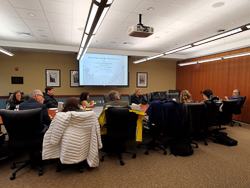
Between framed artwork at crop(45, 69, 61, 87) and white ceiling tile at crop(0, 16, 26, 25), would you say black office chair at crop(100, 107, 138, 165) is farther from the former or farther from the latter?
framed artwork at crop(45, 69, 61, 87)

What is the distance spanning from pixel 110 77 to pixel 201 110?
497 cm

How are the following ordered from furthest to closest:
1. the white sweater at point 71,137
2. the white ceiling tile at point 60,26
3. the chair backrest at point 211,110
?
the white ceiling tile at point 60,26, the chair backrest at point 211,110, the white sweater at point 71,137

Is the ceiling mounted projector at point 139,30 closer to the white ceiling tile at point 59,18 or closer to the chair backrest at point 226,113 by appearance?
the white ceiling tile at point 59,18

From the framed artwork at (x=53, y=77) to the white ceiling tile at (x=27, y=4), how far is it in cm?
403

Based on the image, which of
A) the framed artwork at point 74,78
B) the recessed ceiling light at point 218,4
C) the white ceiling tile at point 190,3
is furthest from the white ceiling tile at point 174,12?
the framed artwork at point 74,78

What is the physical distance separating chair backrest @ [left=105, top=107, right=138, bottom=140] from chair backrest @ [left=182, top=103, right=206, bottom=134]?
3.63ft

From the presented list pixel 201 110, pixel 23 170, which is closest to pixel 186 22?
pixel 201 110

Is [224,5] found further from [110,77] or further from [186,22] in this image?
[110,77]

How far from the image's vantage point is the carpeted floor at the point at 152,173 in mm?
2098

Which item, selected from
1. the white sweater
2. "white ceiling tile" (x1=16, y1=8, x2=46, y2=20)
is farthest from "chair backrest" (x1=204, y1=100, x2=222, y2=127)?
"white ceiling tile" (x1=16, y1=8, x2=46, y2=20)

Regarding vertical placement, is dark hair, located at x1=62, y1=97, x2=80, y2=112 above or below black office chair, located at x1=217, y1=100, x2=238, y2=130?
above

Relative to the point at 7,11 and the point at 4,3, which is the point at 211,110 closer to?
the point at 4,3

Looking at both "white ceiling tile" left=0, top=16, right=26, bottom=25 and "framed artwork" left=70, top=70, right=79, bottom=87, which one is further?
"framed artwork" left=70, top=70, right=79, bottom=87

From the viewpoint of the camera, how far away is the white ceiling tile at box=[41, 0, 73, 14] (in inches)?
123
